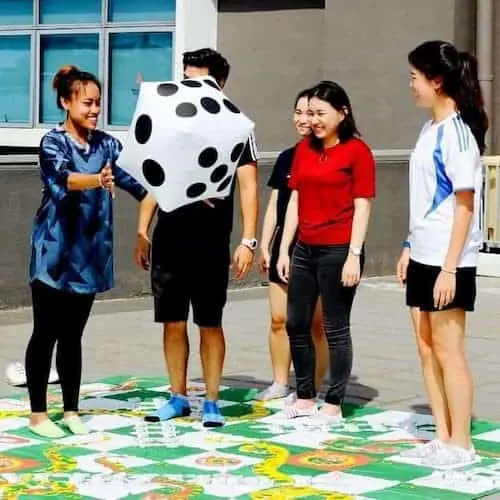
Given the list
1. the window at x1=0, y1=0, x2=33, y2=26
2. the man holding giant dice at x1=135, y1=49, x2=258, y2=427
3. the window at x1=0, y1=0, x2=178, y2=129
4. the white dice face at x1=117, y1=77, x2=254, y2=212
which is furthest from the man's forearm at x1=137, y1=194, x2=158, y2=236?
the window at x1=0, y1=0, x2=33, y2=26

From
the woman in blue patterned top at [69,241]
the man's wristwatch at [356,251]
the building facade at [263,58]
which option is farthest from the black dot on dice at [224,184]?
the building facade at [263,58]

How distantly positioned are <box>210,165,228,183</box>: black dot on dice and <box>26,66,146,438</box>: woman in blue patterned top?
49 cm

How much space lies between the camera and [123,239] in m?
13.2

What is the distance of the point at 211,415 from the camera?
308 inches

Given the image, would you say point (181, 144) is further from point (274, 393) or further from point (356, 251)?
point (274, 393)

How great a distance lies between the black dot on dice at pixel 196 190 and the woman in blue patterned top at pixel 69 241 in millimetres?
411

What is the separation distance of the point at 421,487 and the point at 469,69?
2037mm

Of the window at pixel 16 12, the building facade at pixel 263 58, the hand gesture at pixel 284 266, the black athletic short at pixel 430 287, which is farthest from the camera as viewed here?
the window at pixel 16 12

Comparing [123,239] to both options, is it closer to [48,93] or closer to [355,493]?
[355,493]

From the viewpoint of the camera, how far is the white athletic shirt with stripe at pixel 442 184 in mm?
6742

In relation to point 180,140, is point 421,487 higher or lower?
lower

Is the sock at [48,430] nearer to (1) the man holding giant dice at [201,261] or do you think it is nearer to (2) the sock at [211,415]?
(1) the man holding giant dice at [201,261]

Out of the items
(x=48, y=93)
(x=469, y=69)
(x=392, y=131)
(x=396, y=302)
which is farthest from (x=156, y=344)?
(x=48, y=93)

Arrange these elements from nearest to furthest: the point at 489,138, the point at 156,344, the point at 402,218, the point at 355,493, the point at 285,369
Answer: the point at 355,493 → the point at 285,369 → the point at 156,344 → the point at 402,218 → the point at 489,138
